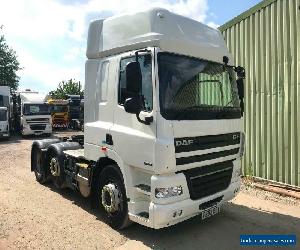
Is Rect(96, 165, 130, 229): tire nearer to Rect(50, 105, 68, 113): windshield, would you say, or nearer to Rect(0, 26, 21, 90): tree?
Rect(50, 105, 68, 113): windshield

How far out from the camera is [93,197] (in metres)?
6.75

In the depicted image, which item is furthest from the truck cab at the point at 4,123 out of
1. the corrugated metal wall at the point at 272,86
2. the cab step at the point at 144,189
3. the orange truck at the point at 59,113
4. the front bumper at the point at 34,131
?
the cab step at the point at 144,189

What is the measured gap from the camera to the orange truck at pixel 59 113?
2858 centimetres

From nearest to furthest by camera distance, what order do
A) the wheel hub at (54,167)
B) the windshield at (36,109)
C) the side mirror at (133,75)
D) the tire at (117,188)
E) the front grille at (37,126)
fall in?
1. the side mirror at (133,75)
2. the tire at (117,188)
3. the wheel hub at (54,167)
4. the front grille at (37,126)
5. the windshield at (36,109)

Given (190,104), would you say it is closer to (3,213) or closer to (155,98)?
(155,98)

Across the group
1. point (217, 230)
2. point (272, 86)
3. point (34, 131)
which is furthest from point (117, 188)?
point (34, 131)

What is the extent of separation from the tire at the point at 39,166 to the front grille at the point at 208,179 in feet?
16.7

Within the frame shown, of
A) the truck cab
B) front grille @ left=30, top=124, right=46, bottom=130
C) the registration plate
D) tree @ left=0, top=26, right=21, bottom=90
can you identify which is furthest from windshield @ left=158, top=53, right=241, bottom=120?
tree @ left=0, top=26, right=21, bottom=90

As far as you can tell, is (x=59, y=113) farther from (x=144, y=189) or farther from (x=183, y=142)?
(x=183, y=142)

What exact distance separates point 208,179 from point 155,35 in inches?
96.5

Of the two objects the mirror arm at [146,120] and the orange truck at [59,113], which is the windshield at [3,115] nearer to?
A: the orange truck at [59,113]

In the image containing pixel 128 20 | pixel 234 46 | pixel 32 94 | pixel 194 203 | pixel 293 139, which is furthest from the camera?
pixel 32 94

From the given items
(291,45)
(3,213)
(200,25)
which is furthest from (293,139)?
(3,213)

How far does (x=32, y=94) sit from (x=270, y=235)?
22.4 meters
